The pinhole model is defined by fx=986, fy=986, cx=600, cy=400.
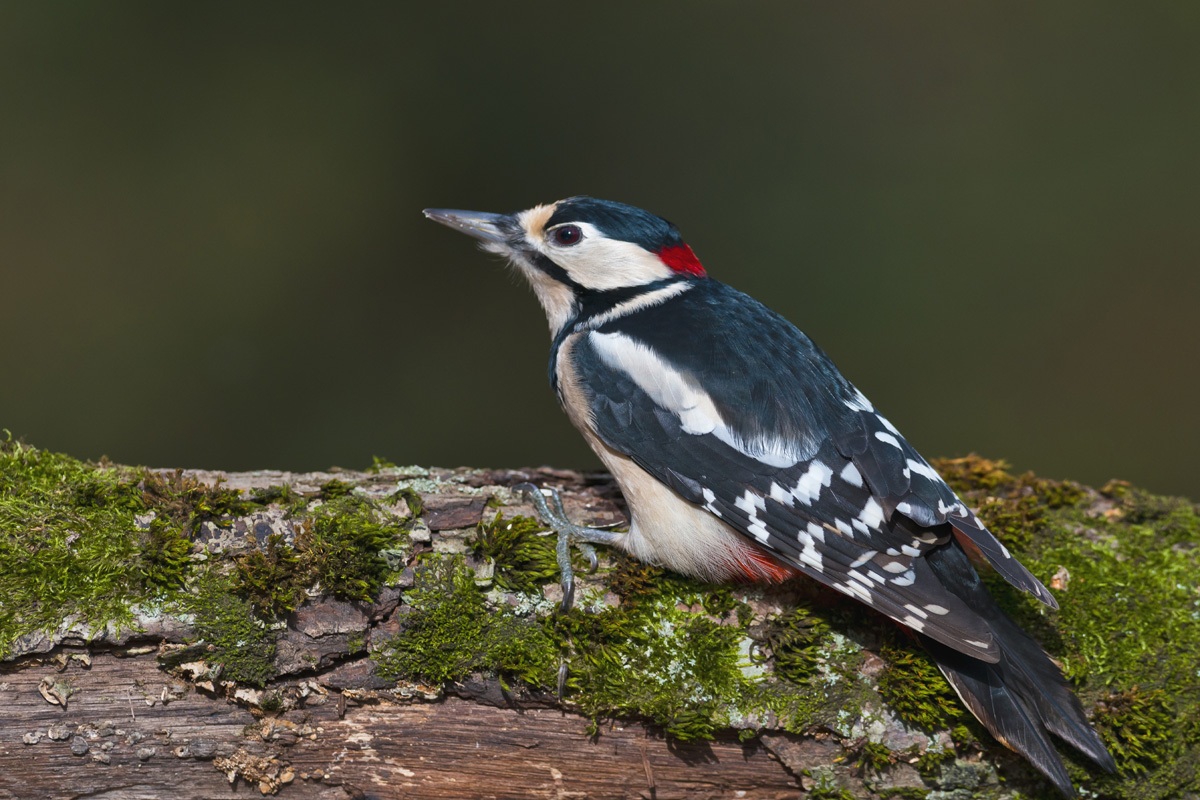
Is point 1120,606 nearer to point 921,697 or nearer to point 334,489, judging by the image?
point 921,697

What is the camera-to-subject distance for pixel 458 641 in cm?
238

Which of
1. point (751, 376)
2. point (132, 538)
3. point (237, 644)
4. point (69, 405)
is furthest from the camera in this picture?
point (69, 405)

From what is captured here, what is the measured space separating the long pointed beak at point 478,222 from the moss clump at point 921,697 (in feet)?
6.12

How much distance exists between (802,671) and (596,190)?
4310 mm

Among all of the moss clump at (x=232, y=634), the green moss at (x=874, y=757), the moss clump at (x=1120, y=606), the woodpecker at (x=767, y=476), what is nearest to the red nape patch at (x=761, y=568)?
the woodpecker at (x=767, y=476)

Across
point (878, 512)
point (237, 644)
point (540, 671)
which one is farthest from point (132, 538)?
point (878, 512)

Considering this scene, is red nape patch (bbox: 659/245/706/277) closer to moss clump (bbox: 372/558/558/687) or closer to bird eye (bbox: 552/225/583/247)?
bird eye (bbox: 552/225/583/247)

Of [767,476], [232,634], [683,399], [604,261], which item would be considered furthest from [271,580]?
[604,261]

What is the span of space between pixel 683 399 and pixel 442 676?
3.21ft

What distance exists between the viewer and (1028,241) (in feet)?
21.3

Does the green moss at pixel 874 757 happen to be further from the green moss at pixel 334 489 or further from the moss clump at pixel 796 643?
the green moss at pixel 334 489

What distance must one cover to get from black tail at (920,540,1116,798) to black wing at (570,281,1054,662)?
12 cm

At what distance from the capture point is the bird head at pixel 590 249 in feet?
10.3

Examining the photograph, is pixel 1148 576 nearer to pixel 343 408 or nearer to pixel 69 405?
pixel 343 408
